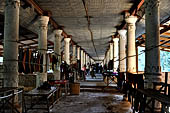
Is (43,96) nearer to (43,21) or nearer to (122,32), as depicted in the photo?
(43,21)

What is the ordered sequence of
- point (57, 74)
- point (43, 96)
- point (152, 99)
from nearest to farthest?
point (152, 99)
point (43, 96)
point (57, 74)

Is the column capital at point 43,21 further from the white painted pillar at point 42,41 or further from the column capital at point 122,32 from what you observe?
the column capital at point 122,32

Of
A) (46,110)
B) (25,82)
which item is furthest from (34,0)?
(25,82)

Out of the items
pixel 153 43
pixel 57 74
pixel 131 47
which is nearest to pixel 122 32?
pixel 131 47

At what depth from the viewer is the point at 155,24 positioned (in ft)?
17.1

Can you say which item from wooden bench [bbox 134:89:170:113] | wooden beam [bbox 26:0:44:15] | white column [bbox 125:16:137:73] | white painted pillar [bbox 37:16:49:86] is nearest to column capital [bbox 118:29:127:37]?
white column [bbox 125:16:137:73]

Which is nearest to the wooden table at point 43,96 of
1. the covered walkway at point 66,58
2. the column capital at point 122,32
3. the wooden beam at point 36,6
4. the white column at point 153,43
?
the covered walkway at point 66,58

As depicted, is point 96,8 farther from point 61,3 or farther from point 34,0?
point 34,0

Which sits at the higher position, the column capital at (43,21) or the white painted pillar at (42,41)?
the column capital at (43,21)

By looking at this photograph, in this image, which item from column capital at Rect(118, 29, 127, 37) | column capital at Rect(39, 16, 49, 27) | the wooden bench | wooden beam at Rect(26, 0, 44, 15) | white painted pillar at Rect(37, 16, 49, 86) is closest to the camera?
the wooden bench

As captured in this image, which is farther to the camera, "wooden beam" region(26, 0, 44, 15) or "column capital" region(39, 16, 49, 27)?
"column capital" region(39, 16, 49, 27)

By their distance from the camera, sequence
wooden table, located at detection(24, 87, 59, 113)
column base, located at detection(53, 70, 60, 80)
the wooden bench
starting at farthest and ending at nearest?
column base, located at detection(53, 70, 60, 80)
wooden table, located at detection(24, 87, 59, 113)
the wooden bench

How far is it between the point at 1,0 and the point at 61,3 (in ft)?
8.82

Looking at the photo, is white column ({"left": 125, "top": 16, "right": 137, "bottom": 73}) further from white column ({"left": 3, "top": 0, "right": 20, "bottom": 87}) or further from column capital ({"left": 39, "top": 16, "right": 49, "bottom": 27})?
white column ({"left": 3, "top": 0, "right": 20, "bottom": 87})
